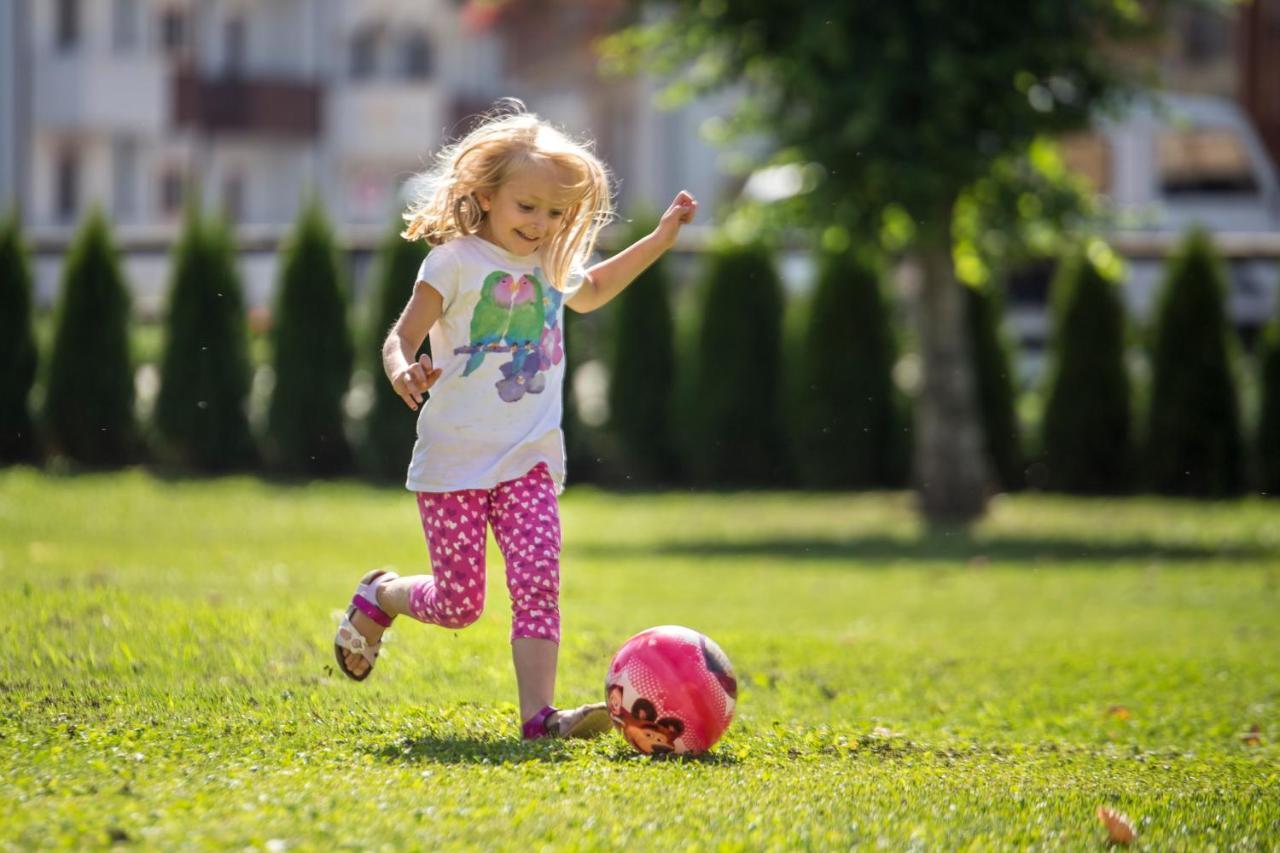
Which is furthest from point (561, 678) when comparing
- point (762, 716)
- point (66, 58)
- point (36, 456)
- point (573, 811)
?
point (66, 58)

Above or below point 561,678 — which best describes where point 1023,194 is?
above

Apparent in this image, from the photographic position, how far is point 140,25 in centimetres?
4266

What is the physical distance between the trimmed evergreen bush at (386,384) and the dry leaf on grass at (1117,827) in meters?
14.8

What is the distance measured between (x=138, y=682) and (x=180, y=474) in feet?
44.1

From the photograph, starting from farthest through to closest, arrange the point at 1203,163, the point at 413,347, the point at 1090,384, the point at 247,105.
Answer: the point at 247,105, the point at 1203,163, the point at 1090,384, the point at 413,347

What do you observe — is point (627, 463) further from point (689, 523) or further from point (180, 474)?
point (180, 474)

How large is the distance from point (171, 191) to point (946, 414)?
34129mm

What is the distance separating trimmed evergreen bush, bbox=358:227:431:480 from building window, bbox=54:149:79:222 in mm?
24039

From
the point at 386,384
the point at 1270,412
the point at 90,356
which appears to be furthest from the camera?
the point at 90,356

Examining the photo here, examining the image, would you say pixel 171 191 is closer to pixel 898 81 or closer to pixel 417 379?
pixel 898 81

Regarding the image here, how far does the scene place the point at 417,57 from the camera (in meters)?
52.6

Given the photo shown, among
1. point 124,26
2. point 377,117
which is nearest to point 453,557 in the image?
point 124,26

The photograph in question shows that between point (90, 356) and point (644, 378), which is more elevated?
point (90, 356)

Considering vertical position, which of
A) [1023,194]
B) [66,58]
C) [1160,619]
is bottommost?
[1160,619]
